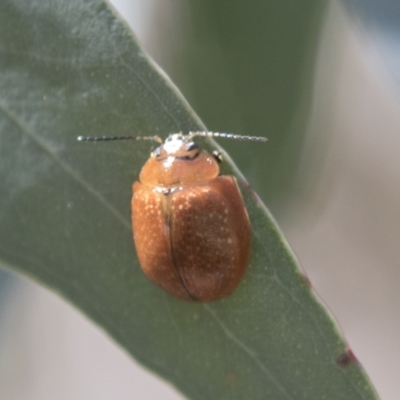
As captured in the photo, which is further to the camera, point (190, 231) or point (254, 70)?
point (254, 70)

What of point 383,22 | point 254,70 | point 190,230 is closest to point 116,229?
point 190,230

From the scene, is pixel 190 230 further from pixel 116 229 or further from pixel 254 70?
pixel 254 70

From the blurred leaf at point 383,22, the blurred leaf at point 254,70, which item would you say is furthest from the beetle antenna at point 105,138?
the blurred leaf at point 383,22

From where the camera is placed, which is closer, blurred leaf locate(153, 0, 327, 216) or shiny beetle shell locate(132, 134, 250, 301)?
shiny beetle shell locate(132, 134, 250, 301)

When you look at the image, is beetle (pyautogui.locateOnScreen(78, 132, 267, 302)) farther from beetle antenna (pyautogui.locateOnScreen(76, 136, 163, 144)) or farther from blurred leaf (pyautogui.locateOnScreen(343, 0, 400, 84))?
blurred leaf (pyautogui.locateOnScreen(343, 0, 400, 84))

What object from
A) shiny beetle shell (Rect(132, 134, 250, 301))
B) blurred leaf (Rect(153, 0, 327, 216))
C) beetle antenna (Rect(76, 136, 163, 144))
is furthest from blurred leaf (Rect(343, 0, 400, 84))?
beetle antenna (Rect(76, 136, 163, 144))

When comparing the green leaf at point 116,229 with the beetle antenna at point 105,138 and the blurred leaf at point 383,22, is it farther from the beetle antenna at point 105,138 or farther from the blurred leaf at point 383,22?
the blurred leaf at point 383,22
